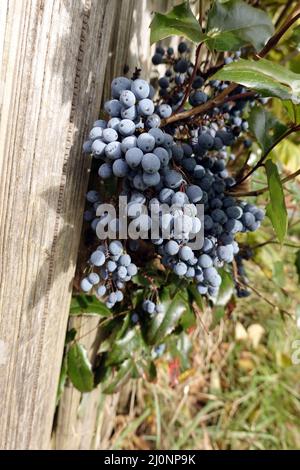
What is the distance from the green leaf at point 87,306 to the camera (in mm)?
1022

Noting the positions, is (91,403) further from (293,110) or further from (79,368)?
(293,110)

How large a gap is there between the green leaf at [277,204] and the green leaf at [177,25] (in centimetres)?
25

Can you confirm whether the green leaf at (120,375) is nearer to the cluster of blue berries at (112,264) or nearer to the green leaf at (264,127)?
the cluster of blue berries at (112,264)

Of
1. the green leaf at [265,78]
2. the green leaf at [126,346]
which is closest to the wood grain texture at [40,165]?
the green leaf at [126,346]

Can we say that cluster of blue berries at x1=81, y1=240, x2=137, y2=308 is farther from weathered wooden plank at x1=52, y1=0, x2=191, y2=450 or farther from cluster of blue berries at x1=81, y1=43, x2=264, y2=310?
weathered wooden plank at x1=52, y1=0, x2=191, y2=450

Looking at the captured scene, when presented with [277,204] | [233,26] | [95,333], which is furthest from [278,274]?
[233,26]

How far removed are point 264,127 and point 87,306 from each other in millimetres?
603

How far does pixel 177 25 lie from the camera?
2.11 ft

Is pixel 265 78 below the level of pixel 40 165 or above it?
above

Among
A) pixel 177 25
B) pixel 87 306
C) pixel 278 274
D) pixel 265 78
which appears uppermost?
pixel 177 25

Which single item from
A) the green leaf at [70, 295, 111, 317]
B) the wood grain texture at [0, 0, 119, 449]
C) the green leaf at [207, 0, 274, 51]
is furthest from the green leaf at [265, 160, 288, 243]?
the green leaf at [70, 295, 111, 317]

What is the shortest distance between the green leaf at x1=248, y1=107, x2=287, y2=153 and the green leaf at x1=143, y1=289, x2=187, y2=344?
430 millimetres

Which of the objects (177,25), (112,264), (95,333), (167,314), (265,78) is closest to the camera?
→ (265,78)
